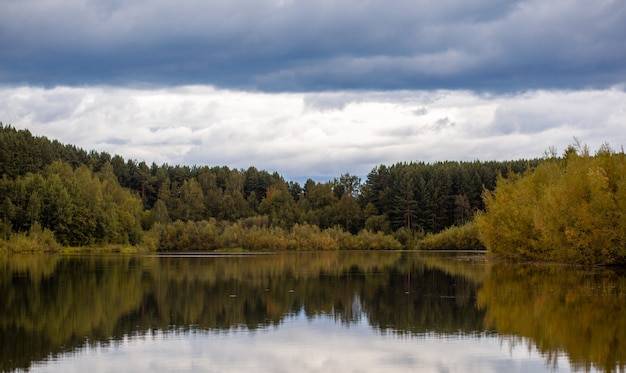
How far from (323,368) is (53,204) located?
99.2 meters

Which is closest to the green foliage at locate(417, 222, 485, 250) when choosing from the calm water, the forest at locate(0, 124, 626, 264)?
the forest at locate(0, 124, 626, 264)

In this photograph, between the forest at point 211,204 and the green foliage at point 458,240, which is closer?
the forest at point 211,204

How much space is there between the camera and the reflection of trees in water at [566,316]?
1778 cm

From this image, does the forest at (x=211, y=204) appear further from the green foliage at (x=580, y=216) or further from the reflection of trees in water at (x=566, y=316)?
the reflection of trees in water at (x=566, y=316)

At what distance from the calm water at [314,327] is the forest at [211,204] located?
2442 inches

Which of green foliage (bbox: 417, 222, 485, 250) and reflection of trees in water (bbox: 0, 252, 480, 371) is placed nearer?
reflection of trees in water (bbox: 0, 252, 480, 371)

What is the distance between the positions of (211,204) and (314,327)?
13209 cm

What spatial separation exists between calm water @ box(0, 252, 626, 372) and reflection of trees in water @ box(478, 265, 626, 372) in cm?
5

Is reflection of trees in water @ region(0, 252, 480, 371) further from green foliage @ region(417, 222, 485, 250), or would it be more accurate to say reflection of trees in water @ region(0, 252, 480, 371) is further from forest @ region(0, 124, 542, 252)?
green foliage @ region(417, 222, 485, 250)

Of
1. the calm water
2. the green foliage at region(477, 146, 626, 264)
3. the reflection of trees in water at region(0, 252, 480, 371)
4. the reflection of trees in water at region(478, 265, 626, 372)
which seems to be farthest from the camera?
the green foliage at region(477, 146, 626, 264)

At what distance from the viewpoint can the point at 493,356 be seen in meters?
17.4

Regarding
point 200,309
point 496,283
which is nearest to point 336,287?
point 496,283

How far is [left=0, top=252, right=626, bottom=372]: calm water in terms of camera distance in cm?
1672

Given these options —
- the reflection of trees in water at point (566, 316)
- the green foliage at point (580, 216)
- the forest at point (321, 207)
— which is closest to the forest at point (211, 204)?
the forest at point (321, 207)
